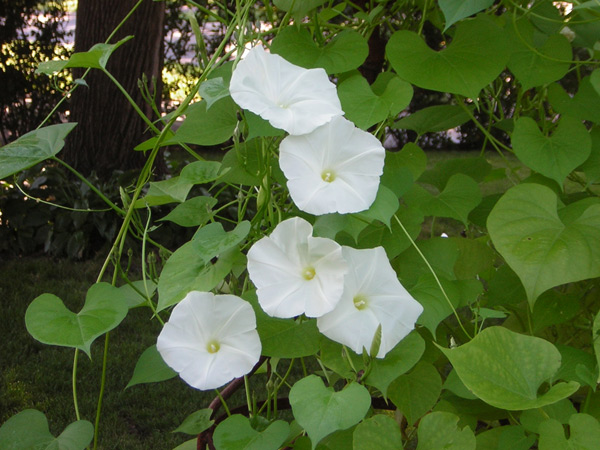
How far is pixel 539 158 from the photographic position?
811 mm

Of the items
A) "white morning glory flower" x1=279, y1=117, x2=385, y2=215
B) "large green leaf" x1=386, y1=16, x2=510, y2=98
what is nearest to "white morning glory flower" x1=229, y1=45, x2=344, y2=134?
"white morning glory flower" x1=279, y1=117, x2=385, y2=215

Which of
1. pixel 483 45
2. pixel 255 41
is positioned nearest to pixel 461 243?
pixel 483 45

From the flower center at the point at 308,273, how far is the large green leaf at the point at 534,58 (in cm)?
38

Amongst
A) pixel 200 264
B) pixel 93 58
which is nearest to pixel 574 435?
pixel 200 264

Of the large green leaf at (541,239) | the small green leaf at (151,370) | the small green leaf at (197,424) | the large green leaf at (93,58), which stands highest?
the large green leaf at (93,58)

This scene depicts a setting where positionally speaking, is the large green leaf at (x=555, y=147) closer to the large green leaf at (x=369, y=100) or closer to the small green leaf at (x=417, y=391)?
the large green leaf at (x=369, y=100)

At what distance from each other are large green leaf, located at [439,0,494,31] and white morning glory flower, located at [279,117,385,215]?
0.15m

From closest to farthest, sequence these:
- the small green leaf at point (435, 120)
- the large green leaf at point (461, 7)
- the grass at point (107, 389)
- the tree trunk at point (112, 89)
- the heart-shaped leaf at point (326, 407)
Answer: the heart-shaped leaf at point (326, 407), the large green leaf at point (461, 7), the small green leaf at point (435, 120), the grass at point (107, 389), the tree trunk at point (112, 89)

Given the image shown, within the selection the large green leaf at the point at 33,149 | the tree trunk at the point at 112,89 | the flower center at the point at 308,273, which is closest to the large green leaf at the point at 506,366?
the flower center at the point at 308,273

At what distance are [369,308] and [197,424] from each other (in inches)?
12.4

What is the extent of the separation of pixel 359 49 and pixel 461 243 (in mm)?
323

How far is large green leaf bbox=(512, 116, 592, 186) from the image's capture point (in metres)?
0.80

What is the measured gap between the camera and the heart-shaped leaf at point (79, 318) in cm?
64

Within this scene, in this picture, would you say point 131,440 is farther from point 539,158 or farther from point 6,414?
point 539,158
